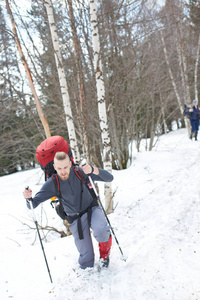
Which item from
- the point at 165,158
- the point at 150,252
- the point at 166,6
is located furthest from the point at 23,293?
the point at 166,6

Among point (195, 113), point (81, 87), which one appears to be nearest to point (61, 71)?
point (81, 87)

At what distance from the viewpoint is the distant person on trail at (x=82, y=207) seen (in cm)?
278

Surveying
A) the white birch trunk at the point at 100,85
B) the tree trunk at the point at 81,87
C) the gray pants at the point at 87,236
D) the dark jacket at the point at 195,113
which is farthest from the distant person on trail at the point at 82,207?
the dark jacket at the point at 195,113

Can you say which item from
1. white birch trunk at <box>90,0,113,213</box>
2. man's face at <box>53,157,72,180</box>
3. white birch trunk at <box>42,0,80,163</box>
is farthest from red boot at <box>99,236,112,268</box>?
white birch trunk at <box>42,0,80,163</box>

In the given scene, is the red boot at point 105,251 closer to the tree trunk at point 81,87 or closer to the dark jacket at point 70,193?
the dark jacket at point 70,193

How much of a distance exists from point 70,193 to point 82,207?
29cm

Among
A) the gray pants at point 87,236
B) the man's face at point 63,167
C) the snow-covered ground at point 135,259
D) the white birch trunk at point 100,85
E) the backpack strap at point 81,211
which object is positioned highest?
the white birch trunk at point 100,85

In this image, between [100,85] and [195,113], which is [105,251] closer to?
[100,85]

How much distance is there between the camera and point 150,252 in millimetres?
2893

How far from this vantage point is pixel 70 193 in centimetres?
280

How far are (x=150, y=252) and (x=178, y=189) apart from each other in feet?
9.28

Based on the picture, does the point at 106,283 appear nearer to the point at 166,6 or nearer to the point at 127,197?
the point at 127,197

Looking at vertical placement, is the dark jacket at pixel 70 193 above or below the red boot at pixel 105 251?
above

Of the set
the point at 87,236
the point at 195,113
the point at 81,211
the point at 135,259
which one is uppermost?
the point at 195,113
